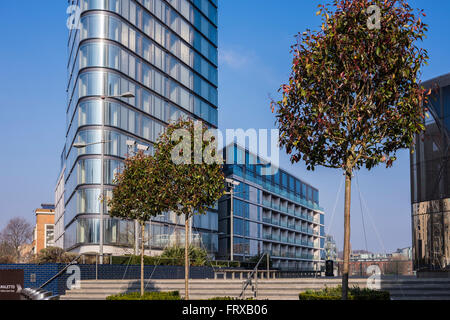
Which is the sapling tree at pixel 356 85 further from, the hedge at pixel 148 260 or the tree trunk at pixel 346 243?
the hedge at pixel 148 260

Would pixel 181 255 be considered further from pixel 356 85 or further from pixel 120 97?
pixel 356 85

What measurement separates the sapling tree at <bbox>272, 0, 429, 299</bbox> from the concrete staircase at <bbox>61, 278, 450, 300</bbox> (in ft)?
26.8

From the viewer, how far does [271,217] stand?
324 feet

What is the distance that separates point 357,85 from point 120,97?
40690 mm

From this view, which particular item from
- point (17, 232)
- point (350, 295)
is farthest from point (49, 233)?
point (350, 295)

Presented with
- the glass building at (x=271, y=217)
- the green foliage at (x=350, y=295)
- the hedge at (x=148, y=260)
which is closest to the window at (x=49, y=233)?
the glass building at (x=271, y=217)

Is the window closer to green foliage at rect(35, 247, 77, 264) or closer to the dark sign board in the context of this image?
green foliage at rect(35, 247, 77, 264)

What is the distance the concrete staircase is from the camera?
64.6ft

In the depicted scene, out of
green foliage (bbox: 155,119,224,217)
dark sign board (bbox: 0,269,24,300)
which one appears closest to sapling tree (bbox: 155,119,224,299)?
green foliage (bbox: 155,119,224,217)

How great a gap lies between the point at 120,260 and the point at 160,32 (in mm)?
37159

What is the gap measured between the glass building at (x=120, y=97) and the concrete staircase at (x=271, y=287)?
24.9 metres

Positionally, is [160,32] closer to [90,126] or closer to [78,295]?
[90,126]

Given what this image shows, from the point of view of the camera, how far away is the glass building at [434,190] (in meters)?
25.2

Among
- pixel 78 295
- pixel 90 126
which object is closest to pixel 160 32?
pixel 90 126
